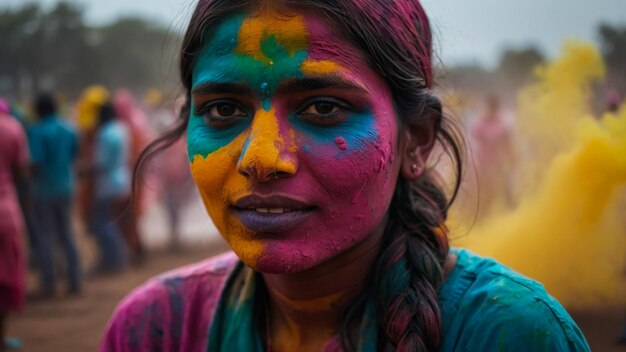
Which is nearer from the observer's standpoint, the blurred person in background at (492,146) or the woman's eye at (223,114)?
the woman's eye at (223,114)

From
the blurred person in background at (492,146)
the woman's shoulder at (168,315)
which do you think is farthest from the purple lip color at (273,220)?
the blurred person in background at (492,146)

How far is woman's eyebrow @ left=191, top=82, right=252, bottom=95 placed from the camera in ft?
5.03

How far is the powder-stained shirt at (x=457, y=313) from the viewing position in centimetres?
142

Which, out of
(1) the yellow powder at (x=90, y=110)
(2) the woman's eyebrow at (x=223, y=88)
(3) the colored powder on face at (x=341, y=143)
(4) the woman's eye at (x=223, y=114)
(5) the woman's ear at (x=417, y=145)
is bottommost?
(1) the yellow powder at (x=90, y=110)

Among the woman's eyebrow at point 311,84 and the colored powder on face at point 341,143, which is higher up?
the woman's eyebrow at point 311,84

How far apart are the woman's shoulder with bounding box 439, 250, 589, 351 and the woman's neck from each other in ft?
0.77

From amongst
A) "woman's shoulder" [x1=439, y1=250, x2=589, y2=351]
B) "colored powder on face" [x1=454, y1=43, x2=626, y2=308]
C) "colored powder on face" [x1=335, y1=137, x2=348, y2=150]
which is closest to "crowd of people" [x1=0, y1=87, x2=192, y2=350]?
"colored powder on face" [x1=454, y1=43, x2=626, y2=308]

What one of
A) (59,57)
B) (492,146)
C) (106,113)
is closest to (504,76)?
(492,146)

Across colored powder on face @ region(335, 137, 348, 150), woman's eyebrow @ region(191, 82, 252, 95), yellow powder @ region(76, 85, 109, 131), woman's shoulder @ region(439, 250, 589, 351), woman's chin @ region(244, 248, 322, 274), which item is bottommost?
yellow powder @ region(76, 85, 109, 131)

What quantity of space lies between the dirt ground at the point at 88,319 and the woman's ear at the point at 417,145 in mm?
3542

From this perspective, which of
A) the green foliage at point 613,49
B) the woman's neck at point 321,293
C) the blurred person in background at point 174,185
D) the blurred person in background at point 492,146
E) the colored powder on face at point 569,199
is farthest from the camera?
the blurred person in background at point 174,185

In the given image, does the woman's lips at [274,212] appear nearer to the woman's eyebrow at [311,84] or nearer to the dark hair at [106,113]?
the woman's eyebrow at [311,84]

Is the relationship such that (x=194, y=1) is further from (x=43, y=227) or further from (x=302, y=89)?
(x=43, y=227)

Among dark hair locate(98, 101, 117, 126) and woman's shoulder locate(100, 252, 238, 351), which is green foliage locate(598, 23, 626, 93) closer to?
woman's shoulder locate(100, 252, 238, 351)
